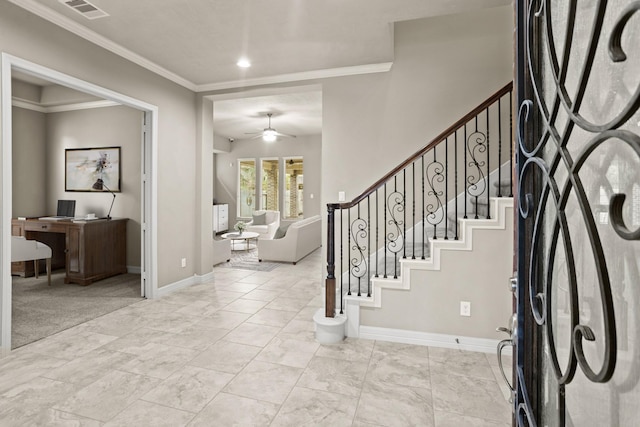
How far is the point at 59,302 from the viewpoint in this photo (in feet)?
13.2

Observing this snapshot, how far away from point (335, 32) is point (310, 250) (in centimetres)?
485

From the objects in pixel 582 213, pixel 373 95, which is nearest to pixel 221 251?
pixel 373 95

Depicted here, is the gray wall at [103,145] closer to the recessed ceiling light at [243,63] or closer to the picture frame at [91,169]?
the picture frame at [91,169]

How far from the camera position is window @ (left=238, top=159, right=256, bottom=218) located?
1050 centimetres

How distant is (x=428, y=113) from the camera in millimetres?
3805

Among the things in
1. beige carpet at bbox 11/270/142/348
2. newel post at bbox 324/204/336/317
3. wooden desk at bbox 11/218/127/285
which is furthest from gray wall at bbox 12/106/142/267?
newel post at bbox 324/204/336/317

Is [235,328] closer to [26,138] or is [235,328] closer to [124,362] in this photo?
[124,362]

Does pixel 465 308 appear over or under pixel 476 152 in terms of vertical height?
under

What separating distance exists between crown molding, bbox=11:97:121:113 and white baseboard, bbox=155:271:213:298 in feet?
10.2

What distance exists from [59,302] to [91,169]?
8.38ft

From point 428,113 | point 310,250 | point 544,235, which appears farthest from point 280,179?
point 544,235

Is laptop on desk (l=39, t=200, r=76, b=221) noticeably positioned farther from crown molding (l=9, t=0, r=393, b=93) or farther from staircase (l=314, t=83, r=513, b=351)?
staircase (l=314, t=83, r=513, b=351)

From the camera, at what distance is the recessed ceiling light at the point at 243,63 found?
382 centimetres

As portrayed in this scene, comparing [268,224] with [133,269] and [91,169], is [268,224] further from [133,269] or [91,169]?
[91,169]
